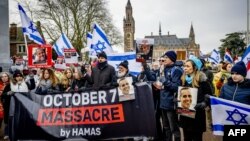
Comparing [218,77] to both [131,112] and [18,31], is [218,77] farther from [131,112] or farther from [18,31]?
[18,31]

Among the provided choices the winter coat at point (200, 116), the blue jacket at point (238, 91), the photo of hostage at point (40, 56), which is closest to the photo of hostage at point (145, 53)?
the winter coat at point (200, 116)

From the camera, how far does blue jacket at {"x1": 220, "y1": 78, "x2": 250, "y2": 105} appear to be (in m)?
5.58

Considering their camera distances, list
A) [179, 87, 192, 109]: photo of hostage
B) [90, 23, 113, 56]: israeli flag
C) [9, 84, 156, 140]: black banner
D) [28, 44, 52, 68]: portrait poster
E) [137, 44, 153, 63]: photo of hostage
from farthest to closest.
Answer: [90, 23, 113, 56]: israeli flag, [28, 44, 52, 68]: portrait poster, [137, 44, 153, 63]: photo of hostage, [9, 84, 156, 140]: black banner, [179, 87, 192, 109]: photo of hostage

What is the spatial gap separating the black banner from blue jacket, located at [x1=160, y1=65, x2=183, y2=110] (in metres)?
0.33

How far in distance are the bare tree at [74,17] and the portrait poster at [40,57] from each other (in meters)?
37.9

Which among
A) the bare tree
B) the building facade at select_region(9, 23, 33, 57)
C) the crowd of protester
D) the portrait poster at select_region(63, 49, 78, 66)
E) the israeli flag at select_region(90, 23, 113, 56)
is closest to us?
the crowd of protester

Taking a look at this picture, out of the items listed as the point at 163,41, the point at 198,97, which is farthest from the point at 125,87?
the point at 163,41

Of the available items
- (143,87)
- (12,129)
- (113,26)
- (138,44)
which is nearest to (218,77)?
(138,44)

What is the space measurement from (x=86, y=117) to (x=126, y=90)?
35.2 inches

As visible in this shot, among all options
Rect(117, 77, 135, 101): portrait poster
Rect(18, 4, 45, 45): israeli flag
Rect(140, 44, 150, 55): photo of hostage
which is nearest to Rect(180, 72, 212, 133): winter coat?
Rect(117, 77, 135, 101): portrait poster

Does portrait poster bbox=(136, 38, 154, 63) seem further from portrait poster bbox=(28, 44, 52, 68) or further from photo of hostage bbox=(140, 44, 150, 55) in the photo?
portrait poster bbox=(28, 44, 52, 68)

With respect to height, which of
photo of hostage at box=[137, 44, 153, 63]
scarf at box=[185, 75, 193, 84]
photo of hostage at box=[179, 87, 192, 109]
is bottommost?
photo of hostage at box=[179, 87, 192, 109]

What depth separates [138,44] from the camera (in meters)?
8.29

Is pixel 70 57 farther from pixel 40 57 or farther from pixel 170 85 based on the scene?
pixel 170 85
